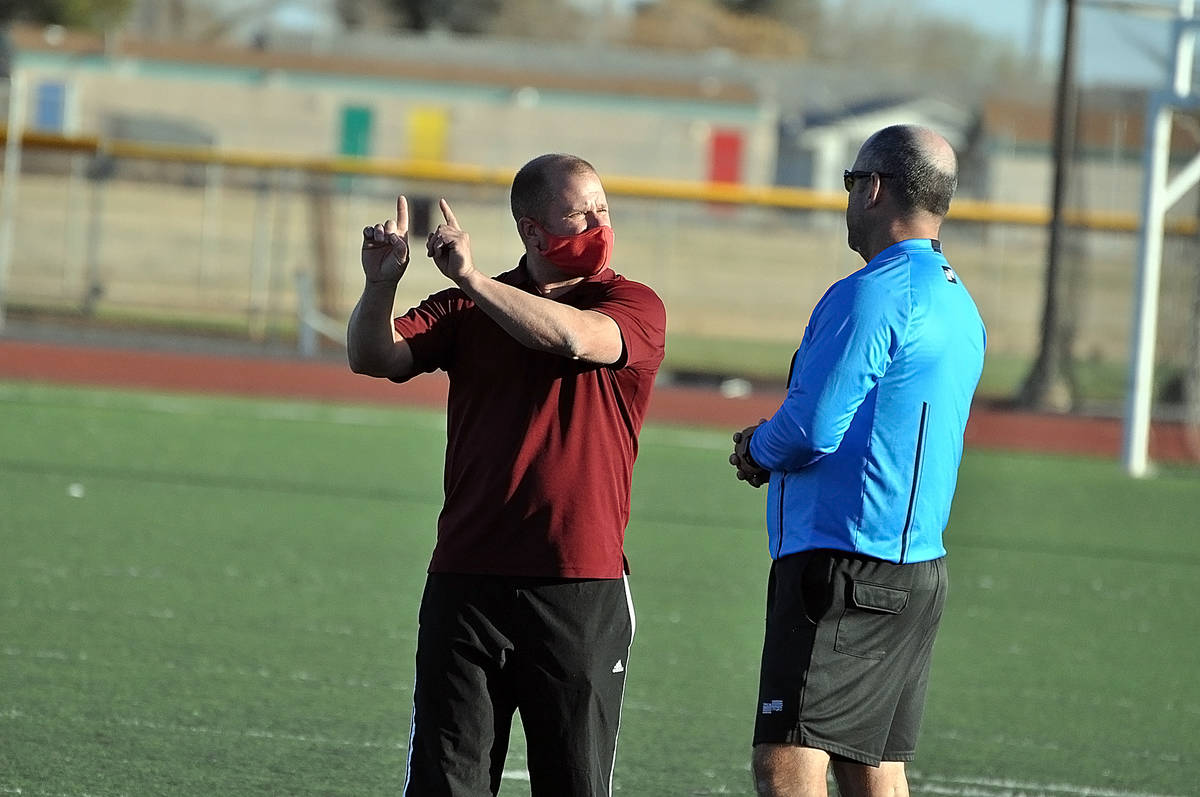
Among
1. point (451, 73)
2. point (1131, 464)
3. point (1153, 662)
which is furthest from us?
point (451, 73)

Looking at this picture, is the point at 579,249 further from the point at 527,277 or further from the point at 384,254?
the point at 384,254

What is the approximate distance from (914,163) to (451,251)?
1.07 m

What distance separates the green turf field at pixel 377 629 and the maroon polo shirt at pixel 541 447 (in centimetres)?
179

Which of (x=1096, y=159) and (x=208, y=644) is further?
(x=1096, y=159)

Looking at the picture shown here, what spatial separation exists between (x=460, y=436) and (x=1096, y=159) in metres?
18.6

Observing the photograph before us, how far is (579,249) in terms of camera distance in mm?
3758

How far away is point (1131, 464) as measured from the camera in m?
15.6

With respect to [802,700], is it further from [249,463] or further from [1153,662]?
[249,463]

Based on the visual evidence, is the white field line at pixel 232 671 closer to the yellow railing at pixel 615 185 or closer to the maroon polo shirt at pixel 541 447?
the maroon polo shirt at pixel 541 447

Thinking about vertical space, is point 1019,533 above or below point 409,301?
below

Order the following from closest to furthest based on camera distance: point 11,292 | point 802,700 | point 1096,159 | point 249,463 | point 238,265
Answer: point 802,700 → point 249,463 → point 1096,159 → point 11,292 → point 238,265

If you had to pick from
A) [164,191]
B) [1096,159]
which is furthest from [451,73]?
[1096,159]

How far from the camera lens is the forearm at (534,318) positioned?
3.51m

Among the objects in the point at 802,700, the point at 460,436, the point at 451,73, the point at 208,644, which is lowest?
the point at 208,644
